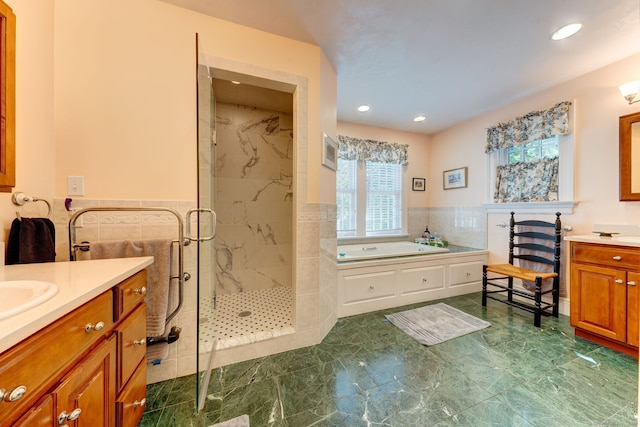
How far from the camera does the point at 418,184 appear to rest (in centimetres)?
414

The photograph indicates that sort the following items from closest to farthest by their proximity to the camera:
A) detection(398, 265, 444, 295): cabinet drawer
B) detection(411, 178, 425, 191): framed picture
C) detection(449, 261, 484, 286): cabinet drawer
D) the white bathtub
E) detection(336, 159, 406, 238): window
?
detection(398, 265, 444, 295): cabinet drawer, detection(449, 261, 484, 286): cabinet drawer, the white bathtub, detection(336, 159, 406, 238): window, detection(411, 178, 425, 191): framed picture

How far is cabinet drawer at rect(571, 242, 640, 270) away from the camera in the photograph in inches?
68.7

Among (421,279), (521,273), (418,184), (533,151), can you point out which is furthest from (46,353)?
(418,184)

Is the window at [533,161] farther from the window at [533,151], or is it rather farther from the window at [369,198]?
the window at [369,198]

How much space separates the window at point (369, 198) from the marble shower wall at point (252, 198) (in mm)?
971

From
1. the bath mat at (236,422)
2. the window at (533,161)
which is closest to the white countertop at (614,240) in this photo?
the window at (533,161)

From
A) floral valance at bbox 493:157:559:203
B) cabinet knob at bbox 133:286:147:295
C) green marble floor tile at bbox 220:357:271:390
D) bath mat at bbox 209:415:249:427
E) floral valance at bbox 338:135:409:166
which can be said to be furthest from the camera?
floral valance at bbox 338:135:409:166

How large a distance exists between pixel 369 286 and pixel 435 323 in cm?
70

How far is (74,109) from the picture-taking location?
1.39 metres

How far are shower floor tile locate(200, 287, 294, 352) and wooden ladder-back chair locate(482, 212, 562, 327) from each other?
233cm

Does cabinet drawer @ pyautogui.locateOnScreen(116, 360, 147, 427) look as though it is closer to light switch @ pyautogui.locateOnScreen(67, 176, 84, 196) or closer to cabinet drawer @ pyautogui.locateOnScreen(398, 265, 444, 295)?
light switch @ pyautogui.locateOnScreen(67, 176, 84, 196)

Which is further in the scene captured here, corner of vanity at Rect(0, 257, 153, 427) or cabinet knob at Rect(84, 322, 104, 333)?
cabinet knob at Rect(84, 322, 104, 333)

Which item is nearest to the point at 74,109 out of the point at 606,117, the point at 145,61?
the point at 145,61

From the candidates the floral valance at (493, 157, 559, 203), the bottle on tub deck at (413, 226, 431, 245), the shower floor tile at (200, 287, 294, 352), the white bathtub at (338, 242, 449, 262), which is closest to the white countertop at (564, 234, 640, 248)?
the floral valance at (493, 157, 559, 203)
